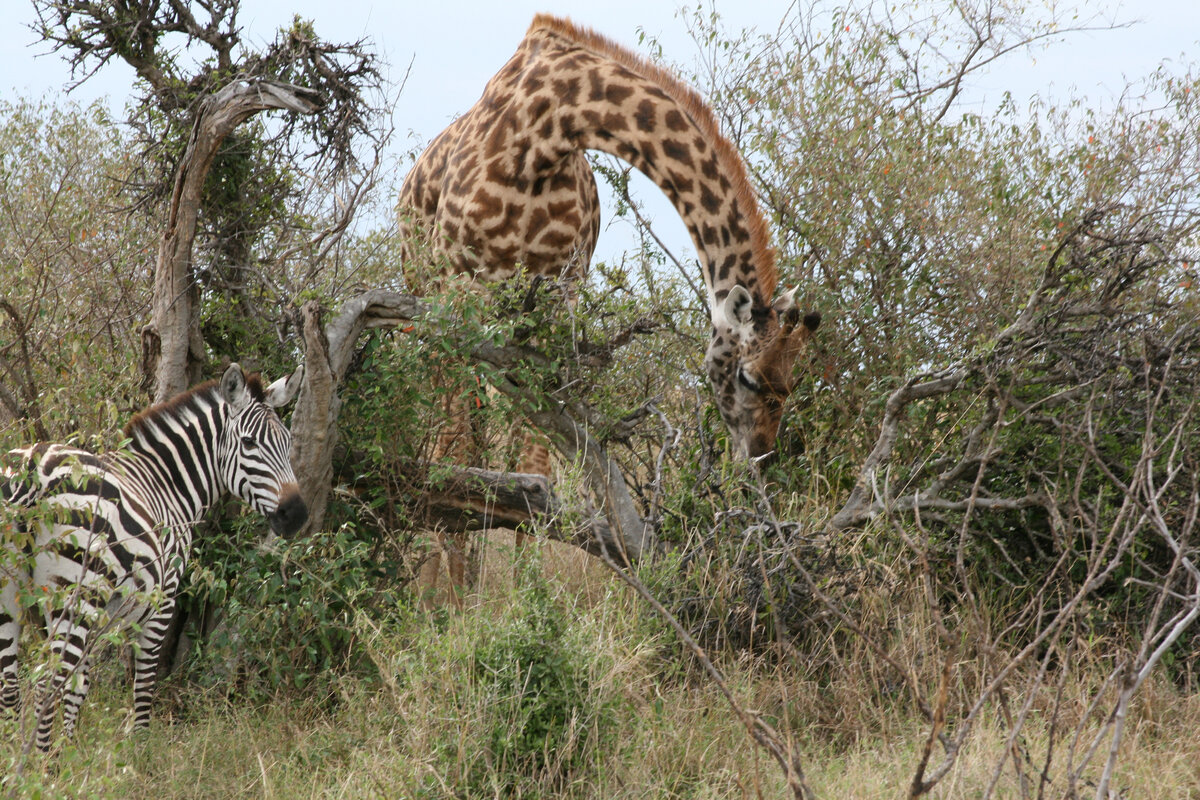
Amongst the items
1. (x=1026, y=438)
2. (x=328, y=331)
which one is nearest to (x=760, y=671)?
(x=1026, y=438)

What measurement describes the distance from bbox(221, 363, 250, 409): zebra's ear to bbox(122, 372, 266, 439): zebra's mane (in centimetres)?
6

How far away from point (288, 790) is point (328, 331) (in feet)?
6.92

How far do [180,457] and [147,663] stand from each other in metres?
0.93

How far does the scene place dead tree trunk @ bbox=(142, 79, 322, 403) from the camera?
5.81 meters

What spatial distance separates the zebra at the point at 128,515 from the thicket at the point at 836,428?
0.34 metres

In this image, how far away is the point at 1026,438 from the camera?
18.3 ft

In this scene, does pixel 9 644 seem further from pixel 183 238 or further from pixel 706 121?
pixel 706 121

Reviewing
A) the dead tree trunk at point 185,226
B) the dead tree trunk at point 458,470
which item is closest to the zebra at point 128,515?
the dead tree trunk at point 458,470

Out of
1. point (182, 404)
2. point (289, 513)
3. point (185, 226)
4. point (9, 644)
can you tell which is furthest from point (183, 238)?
point (9, 644)

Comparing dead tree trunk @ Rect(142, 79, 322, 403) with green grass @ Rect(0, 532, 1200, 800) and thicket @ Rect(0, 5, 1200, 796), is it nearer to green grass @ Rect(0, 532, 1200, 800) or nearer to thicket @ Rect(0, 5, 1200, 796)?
thicket @ Rect(0, 5, 1200, 796)

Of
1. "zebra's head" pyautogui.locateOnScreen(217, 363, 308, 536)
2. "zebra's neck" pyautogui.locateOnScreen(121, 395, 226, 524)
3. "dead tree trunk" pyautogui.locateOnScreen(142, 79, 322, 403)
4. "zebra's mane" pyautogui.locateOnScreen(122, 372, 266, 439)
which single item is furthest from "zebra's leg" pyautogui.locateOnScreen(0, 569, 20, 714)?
"dead tree trunk" pyautogui.locateOnScreen(142, 79, 322, 403)

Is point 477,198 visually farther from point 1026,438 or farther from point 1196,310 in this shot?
point 1196,310

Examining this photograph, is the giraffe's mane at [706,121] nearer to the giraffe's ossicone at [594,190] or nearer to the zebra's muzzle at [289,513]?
the giraffe's ossicone at [594,190]

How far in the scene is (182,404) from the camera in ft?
16.6
